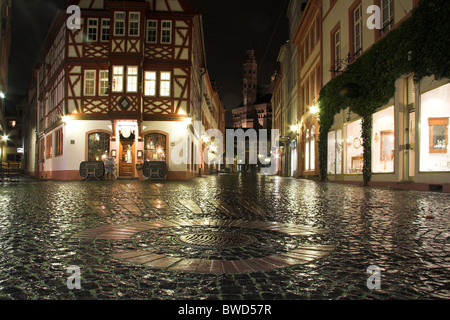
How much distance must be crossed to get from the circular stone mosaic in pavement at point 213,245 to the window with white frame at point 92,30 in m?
23.5

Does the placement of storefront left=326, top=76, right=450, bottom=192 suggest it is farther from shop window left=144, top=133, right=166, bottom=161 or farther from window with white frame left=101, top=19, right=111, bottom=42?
window with white frame left=101, top=19, right=111, bottom=42

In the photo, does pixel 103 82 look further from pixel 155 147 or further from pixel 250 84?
pixel 250 84

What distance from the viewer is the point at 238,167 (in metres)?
102

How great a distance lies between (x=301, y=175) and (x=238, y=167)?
73735mm

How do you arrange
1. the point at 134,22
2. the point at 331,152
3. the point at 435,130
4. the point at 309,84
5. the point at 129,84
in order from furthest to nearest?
the point at 309,84
the point at 129,84
the point at 134,22
the point at 331,152
the point at 435,130

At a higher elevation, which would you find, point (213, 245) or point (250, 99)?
point (250, 99)

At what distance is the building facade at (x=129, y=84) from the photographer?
2434 centimetres

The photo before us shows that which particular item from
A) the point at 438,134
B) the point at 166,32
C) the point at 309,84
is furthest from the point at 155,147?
the point at 438,134

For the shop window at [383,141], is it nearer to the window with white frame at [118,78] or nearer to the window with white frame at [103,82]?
the window with white frame at [118,78]

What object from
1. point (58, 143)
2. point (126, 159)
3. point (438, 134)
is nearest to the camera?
point (438, 134)

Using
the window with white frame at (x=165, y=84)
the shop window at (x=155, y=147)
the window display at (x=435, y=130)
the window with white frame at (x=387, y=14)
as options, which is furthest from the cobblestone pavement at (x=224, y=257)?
the window with white frame at (x=165, y=84)

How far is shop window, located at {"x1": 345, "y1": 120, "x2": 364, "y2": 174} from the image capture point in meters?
15.5

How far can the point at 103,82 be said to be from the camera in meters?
25.2

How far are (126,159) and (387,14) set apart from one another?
688 inches
